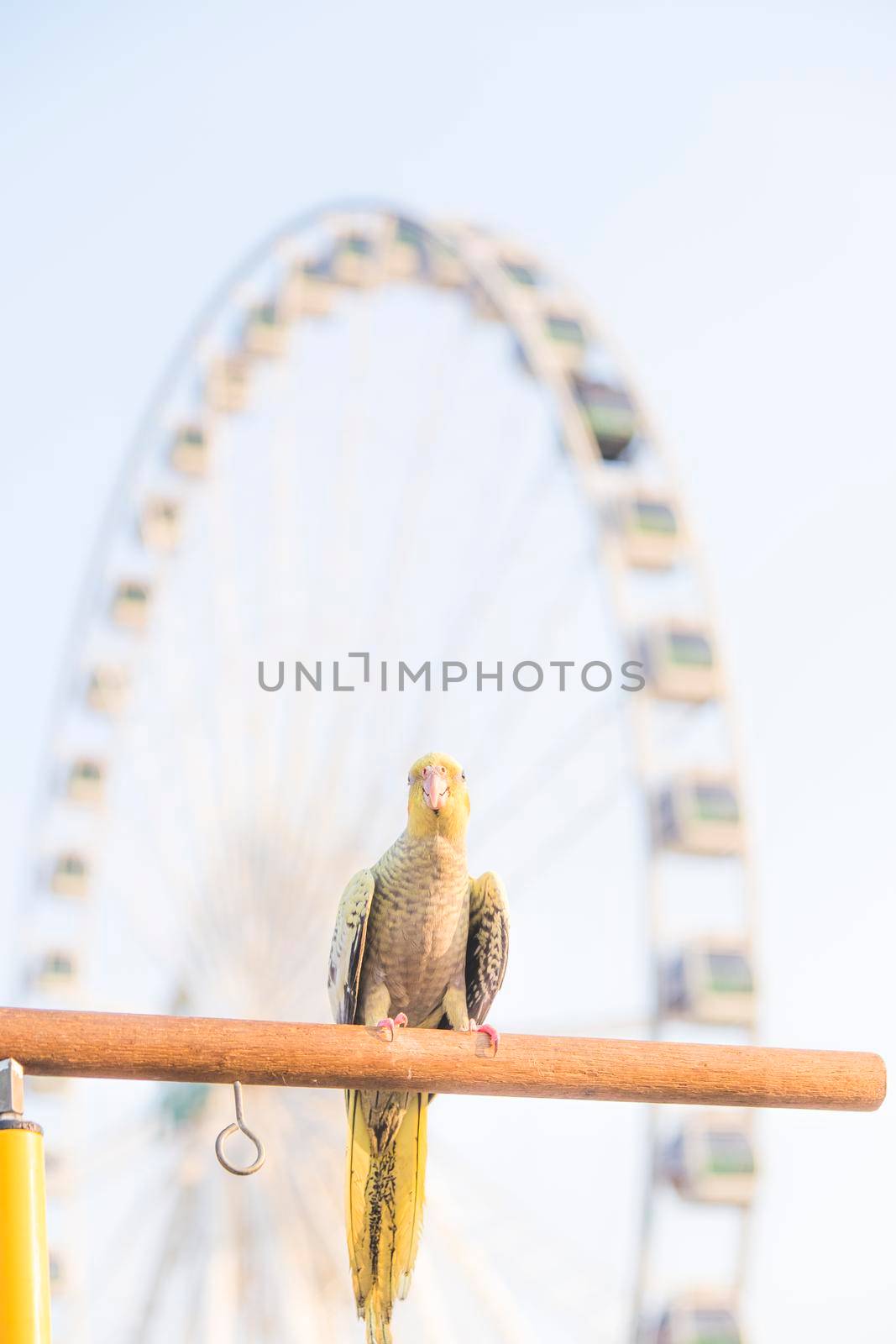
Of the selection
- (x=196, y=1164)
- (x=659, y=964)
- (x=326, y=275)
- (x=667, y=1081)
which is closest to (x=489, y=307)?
(x=326, y=275)

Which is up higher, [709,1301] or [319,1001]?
[319,1001]

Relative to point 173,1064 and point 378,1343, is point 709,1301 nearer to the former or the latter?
point 378,1343

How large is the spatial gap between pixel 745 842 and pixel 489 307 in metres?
4.09

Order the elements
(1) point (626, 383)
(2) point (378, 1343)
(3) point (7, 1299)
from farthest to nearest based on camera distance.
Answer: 1. (1) point (626, 383)
2. (2) point (378, 1343)
3. (3) point (7, 1299)

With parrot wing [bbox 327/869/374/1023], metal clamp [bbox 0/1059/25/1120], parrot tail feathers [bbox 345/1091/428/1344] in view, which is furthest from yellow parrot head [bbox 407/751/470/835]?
metal clamp [bbox 0/1059/25/1120]

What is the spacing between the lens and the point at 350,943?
13.5 feet

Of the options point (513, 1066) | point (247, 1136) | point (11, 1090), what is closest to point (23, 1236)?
point (11, 1090)

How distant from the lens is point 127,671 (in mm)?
15430

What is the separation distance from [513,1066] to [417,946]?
3.69ft

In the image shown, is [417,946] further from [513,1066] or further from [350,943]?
[513,1066]

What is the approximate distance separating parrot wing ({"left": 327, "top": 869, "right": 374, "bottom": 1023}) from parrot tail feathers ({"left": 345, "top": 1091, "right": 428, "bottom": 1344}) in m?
0.59

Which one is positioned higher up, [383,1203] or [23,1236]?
[23,1236]

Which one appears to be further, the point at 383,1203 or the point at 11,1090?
the point at 383,1203

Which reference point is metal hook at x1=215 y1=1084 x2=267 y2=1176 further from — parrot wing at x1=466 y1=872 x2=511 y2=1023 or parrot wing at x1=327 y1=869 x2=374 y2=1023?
parrot wing at x1=466 y1=872 x2=511 y2=1023
